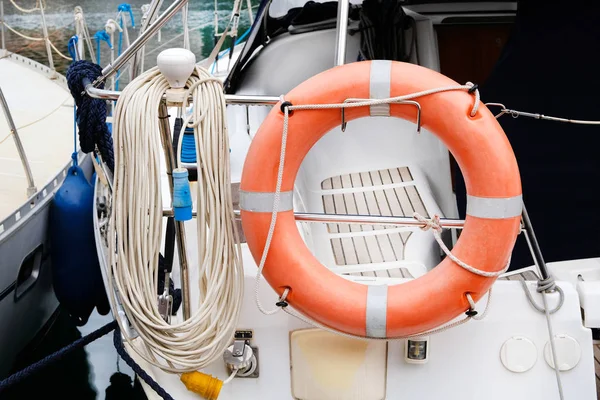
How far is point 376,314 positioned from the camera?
6.37ft

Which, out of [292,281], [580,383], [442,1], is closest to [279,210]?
[292,281]

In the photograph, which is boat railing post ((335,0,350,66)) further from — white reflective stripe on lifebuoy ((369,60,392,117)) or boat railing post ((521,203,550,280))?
boat railing post ((521,203,550,280))

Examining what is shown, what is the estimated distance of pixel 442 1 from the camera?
11.7ft

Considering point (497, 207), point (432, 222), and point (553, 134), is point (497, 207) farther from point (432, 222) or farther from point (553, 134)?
point (553, 134)

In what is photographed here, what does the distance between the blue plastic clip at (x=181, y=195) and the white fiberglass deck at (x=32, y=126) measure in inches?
68.3

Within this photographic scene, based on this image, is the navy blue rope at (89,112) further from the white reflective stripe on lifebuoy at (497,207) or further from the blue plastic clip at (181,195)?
the white reflective stripe on lifebuoy at (497,207)

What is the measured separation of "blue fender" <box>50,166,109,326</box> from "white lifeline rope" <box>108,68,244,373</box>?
5.02 ft

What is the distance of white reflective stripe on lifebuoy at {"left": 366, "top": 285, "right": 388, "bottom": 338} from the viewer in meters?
1.94

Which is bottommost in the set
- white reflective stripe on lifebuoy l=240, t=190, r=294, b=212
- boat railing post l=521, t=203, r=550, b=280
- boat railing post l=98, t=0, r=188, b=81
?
boat railing post l=521, t=203, r=550, b=280

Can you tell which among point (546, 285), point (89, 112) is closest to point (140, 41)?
point (89, 112)

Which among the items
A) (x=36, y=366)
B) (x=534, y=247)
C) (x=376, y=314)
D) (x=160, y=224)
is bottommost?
(x=36, y=366)

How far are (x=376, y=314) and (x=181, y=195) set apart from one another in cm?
65

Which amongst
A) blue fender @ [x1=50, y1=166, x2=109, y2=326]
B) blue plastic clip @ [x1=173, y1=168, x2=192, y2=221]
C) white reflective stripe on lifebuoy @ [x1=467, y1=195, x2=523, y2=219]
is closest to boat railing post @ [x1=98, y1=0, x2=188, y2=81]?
blue plastic clip @ [x1=173, y1=168, x2=192, y2=221]

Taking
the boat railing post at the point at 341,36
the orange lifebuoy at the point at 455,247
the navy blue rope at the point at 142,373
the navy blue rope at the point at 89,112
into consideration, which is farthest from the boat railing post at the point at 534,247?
the navy blue rope at the point at 89,112
